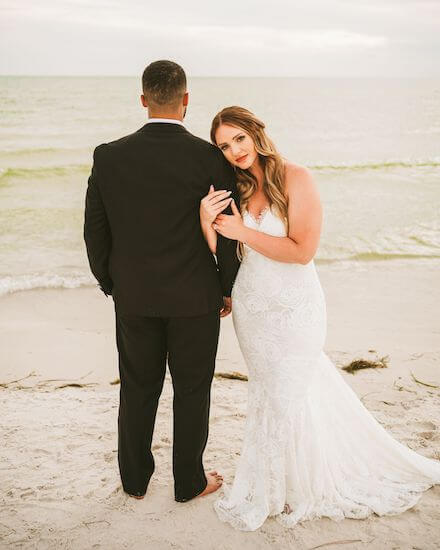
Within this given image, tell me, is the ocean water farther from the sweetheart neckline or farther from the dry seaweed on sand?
the sweetheart neckline

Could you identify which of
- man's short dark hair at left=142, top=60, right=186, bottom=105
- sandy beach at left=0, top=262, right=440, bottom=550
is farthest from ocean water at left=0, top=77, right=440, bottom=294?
man's short dark hair at left=142, top=60, right=186, bottom=105

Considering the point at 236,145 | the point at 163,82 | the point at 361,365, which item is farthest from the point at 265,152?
the point at 361,365

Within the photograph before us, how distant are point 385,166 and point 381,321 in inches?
575

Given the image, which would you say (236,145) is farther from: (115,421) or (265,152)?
(115,421)

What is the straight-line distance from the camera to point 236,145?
9.41 ft

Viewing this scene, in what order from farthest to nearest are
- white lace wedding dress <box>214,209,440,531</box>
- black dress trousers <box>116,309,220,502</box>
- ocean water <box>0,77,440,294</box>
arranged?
ocean water <box>0,77,440,294</box>, white lace wedding dress <box>214,209,440,531</box>, black dress trousers <box>116,309,220,502</box>

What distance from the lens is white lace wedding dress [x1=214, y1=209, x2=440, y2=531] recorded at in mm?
2945

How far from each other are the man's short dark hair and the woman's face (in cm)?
39

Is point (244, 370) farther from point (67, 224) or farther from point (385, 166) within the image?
point (385, 166)

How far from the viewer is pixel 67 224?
1162 cm

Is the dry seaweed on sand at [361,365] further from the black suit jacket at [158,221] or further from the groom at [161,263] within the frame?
the black suit jacket at [158,221]

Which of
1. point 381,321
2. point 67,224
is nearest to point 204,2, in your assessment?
point 67,224

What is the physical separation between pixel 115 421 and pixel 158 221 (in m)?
2.19

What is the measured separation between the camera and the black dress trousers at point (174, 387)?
9.30 ft
